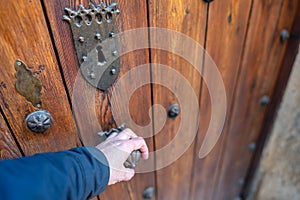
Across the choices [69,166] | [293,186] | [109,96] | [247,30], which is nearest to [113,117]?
[109,96]

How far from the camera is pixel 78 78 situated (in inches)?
17.7

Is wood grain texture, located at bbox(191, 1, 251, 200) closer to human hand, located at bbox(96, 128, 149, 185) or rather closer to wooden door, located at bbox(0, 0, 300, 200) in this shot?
wooden door, located at bbox(0, 0, 300, 200)

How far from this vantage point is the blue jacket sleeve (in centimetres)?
32

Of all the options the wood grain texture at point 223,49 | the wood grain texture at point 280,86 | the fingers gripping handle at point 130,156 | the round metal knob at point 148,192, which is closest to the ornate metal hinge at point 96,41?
the fingers gripping handle at point 130,156

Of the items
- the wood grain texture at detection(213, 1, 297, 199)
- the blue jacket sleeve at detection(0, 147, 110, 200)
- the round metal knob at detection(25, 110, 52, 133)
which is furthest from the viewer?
the wood grain texture at detection(213, 1, 297, 199)

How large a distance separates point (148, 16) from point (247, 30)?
31cm

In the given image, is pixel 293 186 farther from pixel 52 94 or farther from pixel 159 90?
pixel 52 94

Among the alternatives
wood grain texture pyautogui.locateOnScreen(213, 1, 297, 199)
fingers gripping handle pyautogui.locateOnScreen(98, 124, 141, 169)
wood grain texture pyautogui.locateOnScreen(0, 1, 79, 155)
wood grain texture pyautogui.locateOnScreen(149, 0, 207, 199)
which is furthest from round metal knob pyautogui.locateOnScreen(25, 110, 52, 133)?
wood grain texture pyautogui.locateOnScreen(213, 1, 297, 199)

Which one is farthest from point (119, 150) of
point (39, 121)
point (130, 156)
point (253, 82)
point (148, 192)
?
point (253, 82)

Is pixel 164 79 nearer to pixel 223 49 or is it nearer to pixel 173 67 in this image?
pixel 173 67

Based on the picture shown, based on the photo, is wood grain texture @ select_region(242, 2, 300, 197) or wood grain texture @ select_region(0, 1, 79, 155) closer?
wood grain texture @ select_region(0, 1, 79, 155)

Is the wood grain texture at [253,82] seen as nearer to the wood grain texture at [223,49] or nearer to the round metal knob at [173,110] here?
the wood grain texture at [223,49]

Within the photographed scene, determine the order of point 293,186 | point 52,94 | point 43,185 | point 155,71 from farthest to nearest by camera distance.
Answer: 1. point 293,186
2. point 155,71
3. point 52,94
4. point 43,185

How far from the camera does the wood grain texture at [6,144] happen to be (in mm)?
416
